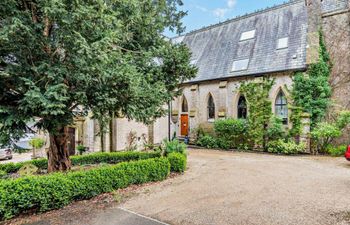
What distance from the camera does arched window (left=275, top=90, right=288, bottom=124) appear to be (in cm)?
1700

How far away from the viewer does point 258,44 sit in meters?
19.2

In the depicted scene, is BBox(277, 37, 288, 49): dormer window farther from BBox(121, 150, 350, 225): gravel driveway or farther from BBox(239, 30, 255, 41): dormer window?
BBox(121, 150, 350, 225): gravel driveway

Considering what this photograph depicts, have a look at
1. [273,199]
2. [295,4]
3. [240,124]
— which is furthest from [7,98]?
[295,4]

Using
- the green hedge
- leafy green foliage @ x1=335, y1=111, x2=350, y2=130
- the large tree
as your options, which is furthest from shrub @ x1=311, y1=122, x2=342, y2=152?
the large tree

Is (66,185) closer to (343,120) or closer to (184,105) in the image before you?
(343,120)

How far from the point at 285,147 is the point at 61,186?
13223 mm

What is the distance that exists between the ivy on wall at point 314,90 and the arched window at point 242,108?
3919 millimetres

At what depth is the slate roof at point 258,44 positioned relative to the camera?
17.0 metres

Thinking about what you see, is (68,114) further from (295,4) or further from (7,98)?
(295,4)

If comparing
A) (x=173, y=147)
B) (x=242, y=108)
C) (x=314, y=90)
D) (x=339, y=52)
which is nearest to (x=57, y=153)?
(x=173, y=147)

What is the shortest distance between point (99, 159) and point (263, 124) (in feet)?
36.3

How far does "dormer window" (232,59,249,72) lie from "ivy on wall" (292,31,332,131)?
4.04m

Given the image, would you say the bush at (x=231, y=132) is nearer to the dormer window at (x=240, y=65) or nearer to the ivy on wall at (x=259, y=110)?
the ivy on wall at (x=259, y=110)

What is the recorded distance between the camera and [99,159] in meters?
12.5
